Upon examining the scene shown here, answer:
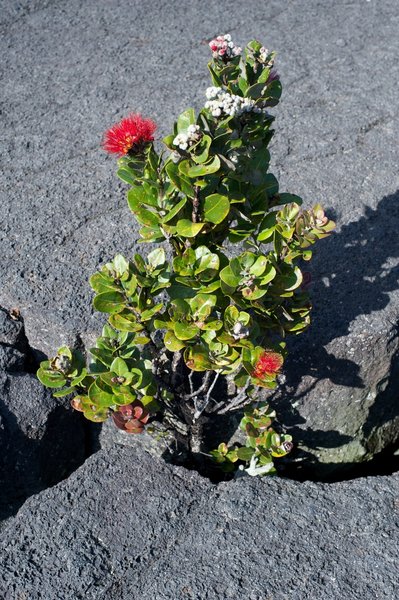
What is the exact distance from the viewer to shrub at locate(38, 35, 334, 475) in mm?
1331

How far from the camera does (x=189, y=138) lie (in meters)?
1.24

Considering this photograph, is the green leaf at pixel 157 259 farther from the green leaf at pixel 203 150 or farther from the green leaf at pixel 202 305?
the green leaf at pixel 203 150

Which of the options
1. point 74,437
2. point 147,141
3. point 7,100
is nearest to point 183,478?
point 74,437

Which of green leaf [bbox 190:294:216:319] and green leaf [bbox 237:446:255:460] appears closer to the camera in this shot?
green leaf [bbox 190:294:216:319]

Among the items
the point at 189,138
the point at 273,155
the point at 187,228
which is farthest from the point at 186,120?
the point at 273,155

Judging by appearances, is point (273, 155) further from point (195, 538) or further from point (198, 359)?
point (195, 538)

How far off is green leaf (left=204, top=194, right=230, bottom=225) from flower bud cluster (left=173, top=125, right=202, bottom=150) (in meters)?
0.13

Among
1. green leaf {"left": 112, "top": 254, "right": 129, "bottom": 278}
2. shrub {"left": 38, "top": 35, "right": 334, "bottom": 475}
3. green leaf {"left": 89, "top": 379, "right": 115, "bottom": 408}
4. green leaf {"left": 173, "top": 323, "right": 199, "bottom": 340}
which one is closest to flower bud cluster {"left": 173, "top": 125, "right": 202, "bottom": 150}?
shrub {"left": 38, "top": 35, "right": 334, "bottom": 475}

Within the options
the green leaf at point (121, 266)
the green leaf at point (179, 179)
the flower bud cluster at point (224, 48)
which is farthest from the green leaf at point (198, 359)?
the flower bud cluster at point (224, 48)

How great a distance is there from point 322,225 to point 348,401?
59 cm

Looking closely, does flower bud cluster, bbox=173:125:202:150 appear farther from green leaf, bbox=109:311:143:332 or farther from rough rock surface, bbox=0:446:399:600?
rough rock surface, bbox=0:446:399:600

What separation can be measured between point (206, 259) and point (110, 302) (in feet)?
0.63

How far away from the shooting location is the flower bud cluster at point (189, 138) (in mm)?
1235

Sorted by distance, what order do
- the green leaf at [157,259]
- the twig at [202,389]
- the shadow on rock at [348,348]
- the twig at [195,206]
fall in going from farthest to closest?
1. the shadow on rock at [348,348]
2. the twig at [202,389]
3. the green leaf at [157,259]
4. the twig at [195,206]
